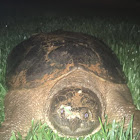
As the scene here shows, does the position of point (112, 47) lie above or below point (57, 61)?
above

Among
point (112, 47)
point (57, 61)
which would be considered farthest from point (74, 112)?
point (112, 47)

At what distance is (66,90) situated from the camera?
2.08 metres

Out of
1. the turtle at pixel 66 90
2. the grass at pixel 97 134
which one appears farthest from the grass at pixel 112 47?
the turtle at pixel 66 90

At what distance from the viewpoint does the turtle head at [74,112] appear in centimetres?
190

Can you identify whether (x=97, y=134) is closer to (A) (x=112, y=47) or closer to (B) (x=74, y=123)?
(B) (x=74, y=123)

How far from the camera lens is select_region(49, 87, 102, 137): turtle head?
74.9 inches

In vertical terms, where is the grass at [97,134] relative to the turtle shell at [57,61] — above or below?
below

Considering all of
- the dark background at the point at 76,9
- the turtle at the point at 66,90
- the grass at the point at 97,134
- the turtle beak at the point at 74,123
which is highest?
the dark background at the point at 76,9

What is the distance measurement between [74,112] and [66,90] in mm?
273

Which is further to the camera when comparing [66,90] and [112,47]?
[112,47]

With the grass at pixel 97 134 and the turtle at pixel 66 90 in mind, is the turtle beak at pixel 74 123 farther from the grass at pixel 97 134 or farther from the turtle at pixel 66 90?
the grass at pixel 97 134

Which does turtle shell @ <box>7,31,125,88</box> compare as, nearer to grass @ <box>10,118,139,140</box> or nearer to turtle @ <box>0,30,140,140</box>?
turtle @ <box>0,30,140,140</box>

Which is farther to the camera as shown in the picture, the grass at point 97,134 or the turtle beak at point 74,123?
the grass at point 97,134

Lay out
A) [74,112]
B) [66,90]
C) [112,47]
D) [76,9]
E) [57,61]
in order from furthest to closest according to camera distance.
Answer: [76,9]
[112,47]
[57,61]
[66,90]
[74,112]
